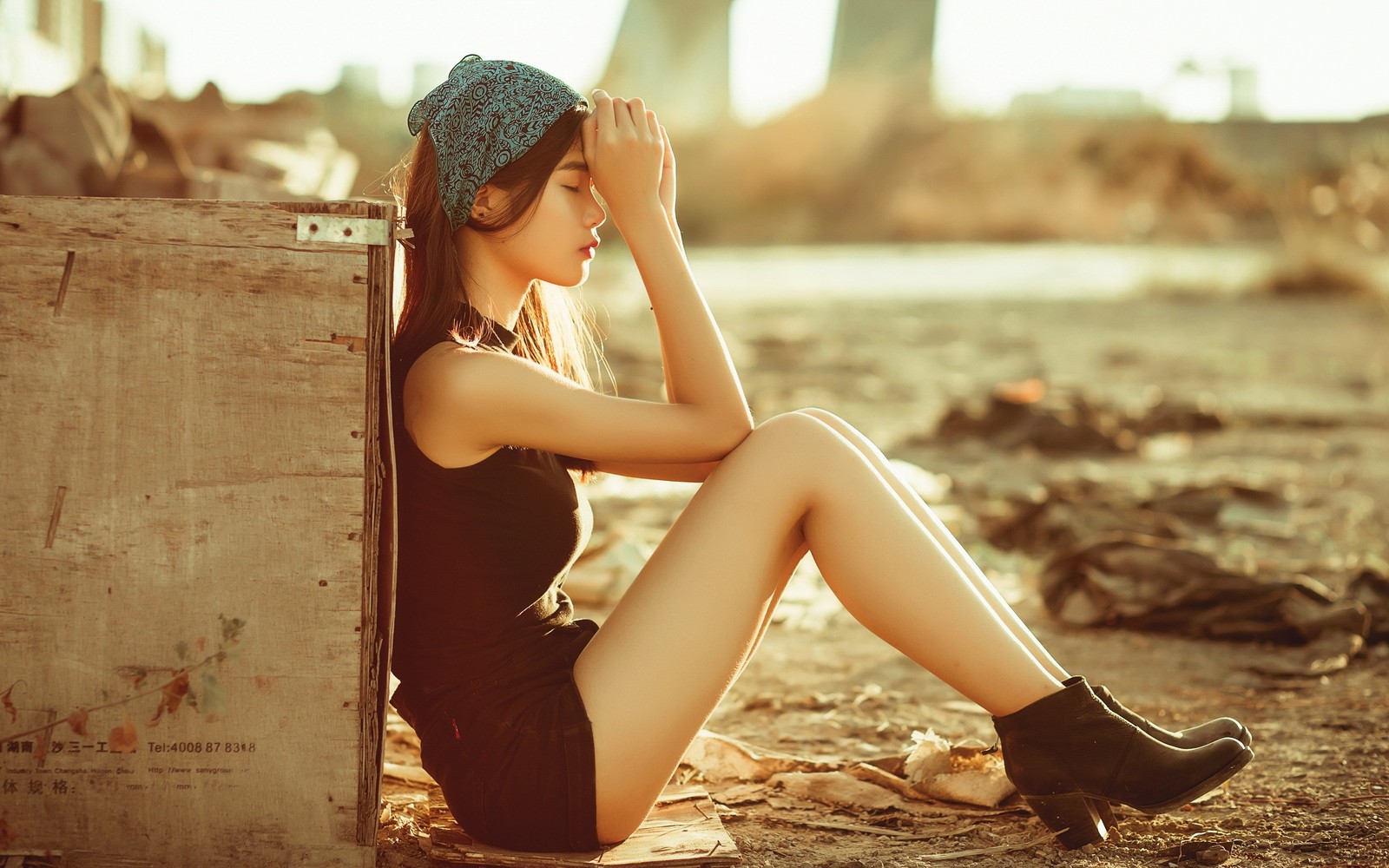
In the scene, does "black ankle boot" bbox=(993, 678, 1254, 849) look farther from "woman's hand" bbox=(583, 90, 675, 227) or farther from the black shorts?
"woman's hand" bbox=(583, 90, 675, 227)

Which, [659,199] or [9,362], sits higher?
[659,199]

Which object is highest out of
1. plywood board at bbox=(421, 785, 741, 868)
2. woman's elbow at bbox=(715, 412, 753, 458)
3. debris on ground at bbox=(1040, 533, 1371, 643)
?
woman's elbow at bbox=(715, 412, 753, 458)

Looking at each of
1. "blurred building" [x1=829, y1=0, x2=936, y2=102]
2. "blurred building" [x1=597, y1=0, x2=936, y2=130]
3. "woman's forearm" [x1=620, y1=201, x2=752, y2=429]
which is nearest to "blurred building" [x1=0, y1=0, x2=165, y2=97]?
"woman's forearm" [x1=620, y1=201, x2=752, y2=429]

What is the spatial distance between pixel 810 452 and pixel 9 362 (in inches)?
53.6

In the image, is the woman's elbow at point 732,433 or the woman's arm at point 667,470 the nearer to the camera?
the woman's elbow at point 732,433

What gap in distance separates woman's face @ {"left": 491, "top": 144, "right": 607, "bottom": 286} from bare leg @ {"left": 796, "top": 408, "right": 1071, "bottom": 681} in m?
0.54

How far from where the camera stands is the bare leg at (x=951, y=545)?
257 cm

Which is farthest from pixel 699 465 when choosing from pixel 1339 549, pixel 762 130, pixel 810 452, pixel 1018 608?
pixel 762 130

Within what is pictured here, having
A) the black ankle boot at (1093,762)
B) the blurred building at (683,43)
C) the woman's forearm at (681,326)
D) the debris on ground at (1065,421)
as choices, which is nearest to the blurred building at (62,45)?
the woman's forearm at (681,326)

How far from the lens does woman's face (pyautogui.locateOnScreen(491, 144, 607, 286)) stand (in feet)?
8.02

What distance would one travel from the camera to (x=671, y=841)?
2439 millimetres

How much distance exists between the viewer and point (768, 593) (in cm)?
248

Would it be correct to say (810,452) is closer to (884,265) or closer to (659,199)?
(659,199)

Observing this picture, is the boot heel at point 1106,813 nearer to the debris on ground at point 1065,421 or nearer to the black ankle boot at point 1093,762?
the black ankle boot at point 1093,762
